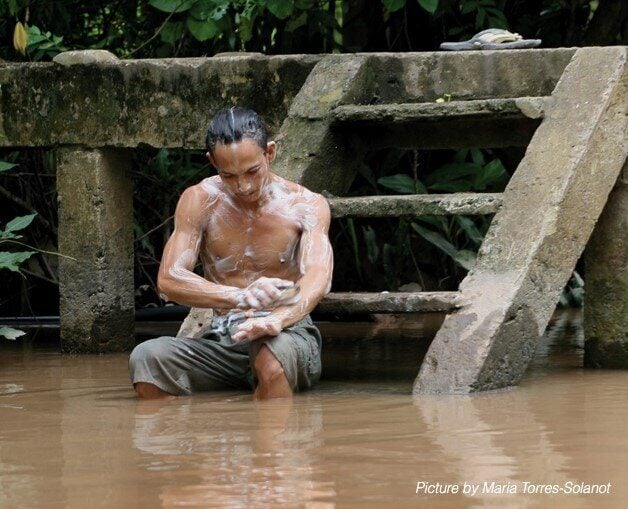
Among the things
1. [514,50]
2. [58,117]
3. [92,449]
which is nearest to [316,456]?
[92,449]

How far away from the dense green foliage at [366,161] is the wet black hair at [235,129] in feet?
9.28

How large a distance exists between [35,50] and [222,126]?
10.8 ft

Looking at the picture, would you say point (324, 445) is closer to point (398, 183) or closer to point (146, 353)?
point (146, 353)

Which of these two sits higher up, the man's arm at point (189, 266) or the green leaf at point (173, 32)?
the green leaf at point (173, 32)

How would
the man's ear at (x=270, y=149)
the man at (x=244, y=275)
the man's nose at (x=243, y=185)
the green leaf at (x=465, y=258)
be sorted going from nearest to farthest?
the man at (x=244, y=275)
the man's nose at (x=243, y=185)
the man's ear at (x=270, y=149)
the green leaf at (x=465, y=258)

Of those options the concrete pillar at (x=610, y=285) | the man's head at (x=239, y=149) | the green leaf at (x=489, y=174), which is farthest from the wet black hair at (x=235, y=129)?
the green leaf at (x=489, y=174)

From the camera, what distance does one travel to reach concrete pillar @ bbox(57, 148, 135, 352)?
6395 mm

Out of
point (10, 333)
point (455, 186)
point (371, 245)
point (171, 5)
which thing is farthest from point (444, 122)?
point (371, 245)

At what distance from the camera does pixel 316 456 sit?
349 centimetres

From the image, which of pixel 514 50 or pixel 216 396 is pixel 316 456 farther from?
pixel 514 50

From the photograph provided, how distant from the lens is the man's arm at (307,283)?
449 centimetres

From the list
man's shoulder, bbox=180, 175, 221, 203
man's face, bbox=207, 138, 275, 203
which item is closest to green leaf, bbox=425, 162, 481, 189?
man's shoulder, bbox=180, 175, 221, 203

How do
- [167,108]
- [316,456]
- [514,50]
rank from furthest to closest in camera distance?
[167,108], [514,50], [316,456]

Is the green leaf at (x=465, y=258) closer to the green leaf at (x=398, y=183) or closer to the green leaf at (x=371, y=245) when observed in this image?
the green leaf at (x=398, y=183)
